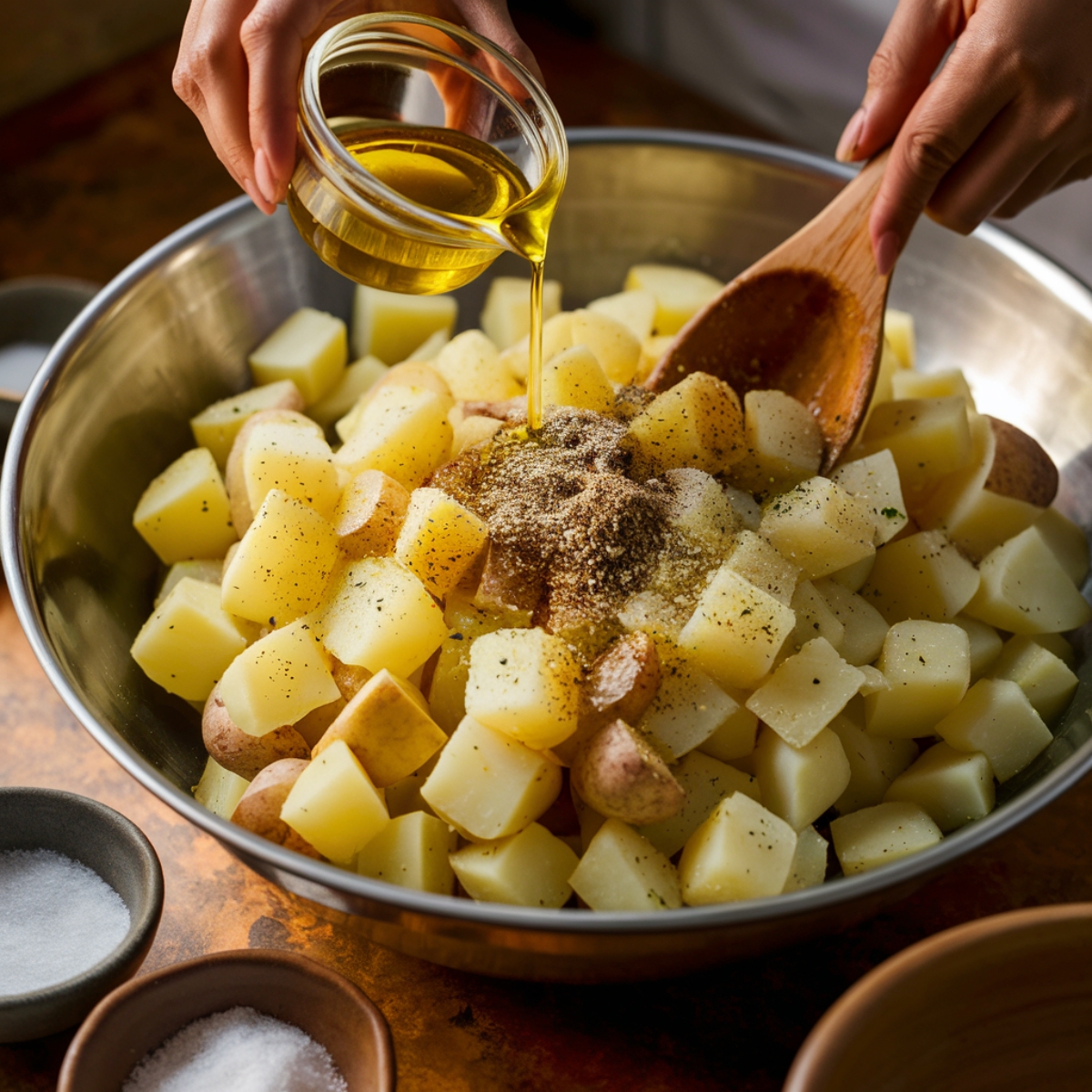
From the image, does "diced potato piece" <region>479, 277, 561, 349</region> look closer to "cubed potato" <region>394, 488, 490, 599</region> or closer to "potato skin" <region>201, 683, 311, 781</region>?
"cubed potato" <region>394, 488, 490, 599</region>

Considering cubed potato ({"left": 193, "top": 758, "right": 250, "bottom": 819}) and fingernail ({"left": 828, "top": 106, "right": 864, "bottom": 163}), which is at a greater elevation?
fingernail ({"left": 828, "top": 106, "right": 864, "bottom": 163})

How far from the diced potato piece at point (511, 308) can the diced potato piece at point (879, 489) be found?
0.64 metres

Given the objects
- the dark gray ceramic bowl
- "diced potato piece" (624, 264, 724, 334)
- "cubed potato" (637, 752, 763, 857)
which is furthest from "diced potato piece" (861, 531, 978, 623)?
the dark gray ceramic bowl

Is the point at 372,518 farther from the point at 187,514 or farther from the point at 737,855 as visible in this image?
the point at 737,855

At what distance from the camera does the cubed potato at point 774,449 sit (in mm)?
1439

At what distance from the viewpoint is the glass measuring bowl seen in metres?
1.18

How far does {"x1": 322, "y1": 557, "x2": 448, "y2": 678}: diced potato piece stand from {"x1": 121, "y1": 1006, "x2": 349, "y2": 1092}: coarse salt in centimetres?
Answer: 39

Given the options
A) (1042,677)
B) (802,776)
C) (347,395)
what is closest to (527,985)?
(802,776)

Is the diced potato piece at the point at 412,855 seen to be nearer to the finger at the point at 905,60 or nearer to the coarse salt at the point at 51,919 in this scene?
the coarse salt at the point at 51,919

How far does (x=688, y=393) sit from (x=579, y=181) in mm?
679

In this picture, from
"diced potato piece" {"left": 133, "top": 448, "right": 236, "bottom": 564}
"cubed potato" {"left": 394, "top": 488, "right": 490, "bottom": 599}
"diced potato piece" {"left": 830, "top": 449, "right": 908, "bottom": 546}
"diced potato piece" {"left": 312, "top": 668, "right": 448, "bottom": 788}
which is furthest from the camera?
"diced potato piece" {"left": 133, "top": 448, "right": 236, "bottom": 564}

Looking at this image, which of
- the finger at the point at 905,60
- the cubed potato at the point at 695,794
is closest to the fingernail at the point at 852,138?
the finger at the point at 905,60

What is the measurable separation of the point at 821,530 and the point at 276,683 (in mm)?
674

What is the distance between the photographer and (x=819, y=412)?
1.57 meters
